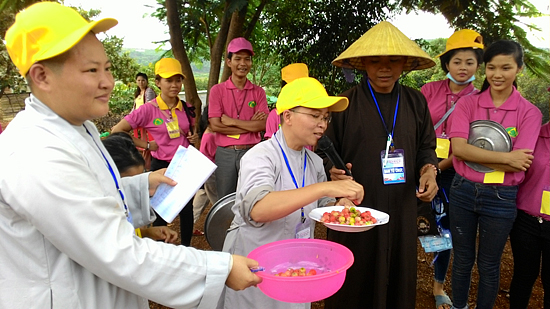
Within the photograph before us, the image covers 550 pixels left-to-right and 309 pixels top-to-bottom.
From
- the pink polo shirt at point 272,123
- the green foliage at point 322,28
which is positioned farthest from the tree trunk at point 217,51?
the pink polo shirt at point 272,123

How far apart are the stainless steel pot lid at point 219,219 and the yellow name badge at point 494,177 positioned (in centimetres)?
187

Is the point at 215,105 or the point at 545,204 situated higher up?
the point at 215,105

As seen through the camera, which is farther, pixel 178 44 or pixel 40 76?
pixel 178 44

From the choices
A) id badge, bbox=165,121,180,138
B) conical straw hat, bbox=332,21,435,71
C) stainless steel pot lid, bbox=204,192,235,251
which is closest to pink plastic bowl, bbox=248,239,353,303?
stainless steel pot lid, bbox=204,192,235,251

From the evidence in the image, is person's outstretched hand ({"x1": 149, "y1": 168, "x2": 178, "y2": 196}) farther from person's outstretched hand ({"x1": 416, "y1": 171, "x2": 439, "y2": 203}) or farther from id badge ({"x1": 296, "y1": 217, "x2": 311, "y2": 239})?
person's outstretched hand ({"x1": 416, "y1": 171, "x2": 439, "y2": 203})

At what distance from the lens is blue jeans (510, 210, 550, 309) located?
2.53 m

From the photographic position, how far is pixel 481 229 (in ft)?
8.80

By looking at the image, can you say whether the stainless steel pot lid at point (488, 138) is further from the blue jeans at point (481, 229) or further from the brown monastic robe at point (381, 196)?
the brown monastic robe at point (381, 196)

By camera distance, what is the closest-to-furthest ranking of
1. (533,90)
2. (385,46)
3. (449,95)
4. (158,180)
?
(158,180)
(385,46)
(449,95)
(533,90)

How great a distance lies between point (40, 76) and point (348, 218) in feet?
4.90

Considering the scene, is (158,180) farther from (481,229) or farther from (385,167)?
(481,229)

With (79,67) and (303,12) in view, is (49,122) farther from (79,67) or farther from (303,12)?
(303,12)

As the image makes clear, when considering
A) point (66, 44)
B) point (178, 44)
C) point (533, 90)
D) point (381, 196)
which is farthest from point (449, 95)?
point (533, 90)

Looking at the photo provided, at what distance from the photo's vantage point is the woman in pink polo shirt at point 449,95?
10.9 feet
